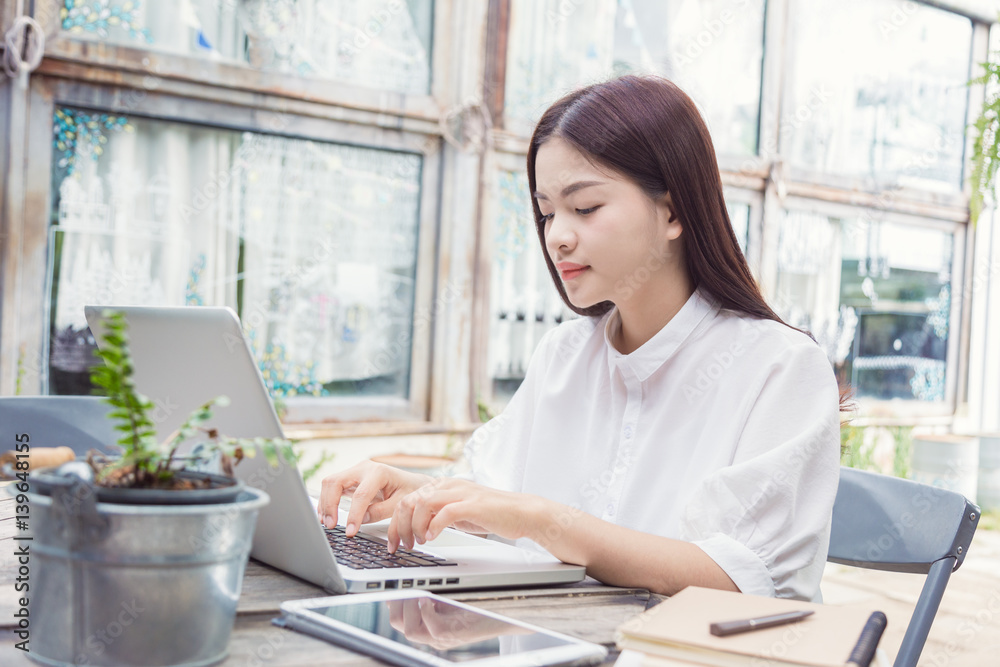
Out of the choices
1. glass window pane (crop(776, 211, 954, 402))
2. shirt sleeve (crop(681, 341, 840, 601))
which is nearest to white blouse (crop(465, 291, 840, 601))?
shirt sleeve (crop(681, 341, 840, 601))

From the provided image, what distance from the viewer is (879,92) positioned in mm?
5039

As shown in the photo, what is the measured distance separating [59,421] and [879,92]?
464cm

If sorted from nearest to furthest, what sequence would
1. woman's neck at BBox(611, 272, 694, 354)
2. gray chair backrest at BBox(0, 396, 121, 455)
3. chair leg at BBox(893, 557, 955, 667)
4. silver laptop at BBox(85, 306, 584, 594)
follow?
silver laptop at BBox(85, 306, 584, 594), chair leg at BBox(893, 557, 955, 667), woman's neck at BBox(611, 272, 694, 354), gray chair backrest at BBox(0, 396, 121, 455)

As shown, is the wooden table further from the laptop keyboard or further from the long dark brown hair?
the long dark brown hair

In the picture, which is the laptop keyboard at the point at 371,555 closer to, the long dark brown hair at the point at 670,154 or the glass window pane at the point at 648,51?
the long dark brown hair at the point at 670,154

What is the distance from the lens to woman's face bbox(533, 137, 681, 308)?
1339 millimetres

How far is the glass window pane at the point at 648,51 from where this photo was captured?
3.86 m

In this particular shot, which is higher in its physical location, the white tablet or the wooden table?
the white tablet

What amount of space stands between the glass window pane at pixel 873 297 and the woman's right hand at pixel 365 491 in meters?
3.90

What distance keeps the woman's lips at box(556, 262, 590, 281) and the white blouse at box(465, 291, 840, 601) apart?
16 cm

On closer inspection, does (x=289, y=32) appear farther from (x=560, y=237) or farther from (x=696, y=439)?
(x=696, y=439)

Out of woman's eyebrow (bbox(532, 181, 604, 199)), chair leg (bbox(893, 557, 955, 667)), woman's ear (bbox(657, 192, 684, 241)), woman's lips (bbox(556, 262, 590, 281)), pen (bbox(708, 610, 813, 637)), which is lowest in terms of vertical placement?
chair leg (bbox(893, 557, 955, 667))

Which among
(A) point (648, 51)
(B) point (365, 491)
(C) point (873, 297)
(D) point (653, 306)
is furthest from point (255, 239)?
(C) point (873, 297)

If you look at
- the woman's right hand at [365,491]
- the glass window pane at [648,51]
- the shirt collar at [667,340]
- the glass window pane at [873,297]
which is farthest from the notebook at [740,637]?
the glass window pane at [873,297]
